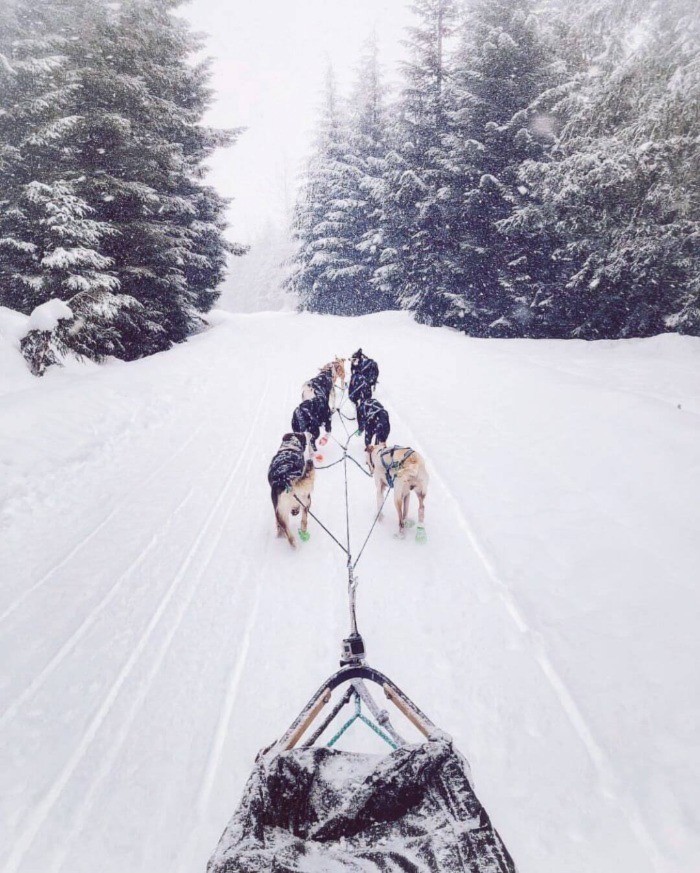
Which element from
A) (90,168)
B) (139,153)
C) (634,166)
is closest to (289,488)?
(634,166)

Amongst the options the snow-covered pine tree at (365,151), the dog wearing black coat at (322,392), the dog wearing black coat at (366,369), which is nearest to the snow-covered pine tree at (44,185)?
the dog wearing black coat at (322,392)

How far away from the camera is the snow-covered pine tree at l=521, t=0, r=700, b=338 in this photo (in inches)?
348

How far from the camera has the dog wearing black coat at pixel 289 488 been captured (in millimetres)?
4473

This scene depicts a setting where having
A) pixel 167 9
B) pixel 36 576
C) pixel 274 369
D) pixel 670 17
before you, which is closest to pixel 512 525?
pixel 36 576

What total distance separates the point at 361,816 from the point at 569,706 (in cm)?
193

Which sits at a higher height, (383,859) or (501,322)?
(501,322)

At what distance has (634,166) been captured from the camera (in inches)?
391

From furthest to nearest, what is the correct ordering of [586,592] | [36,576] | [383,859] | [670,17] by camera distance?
[670,17]
[36,576]
[586,592]
[383,859]

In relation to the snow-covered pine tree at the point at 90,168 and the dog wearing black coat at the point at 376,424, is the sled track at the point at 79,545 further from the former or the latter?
the snow-covered pine tree at the point at 90,168

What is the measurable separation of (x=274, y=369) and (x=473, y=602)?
10983mm

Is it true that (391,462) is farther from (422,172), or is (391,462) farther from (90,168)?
(422,172)

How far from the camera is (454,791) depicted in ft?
4.96

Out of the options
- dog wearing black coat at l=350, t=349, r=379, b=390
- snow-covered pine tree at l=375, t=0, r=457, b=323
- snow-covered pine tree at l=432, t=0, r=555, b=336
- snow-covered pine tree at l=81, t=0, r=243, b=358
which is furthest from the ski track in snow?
snow-covered pine tree at l=375, t=0, r=457, b=323

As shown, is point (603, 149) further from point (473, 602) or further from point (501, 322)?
point (473, 602)
